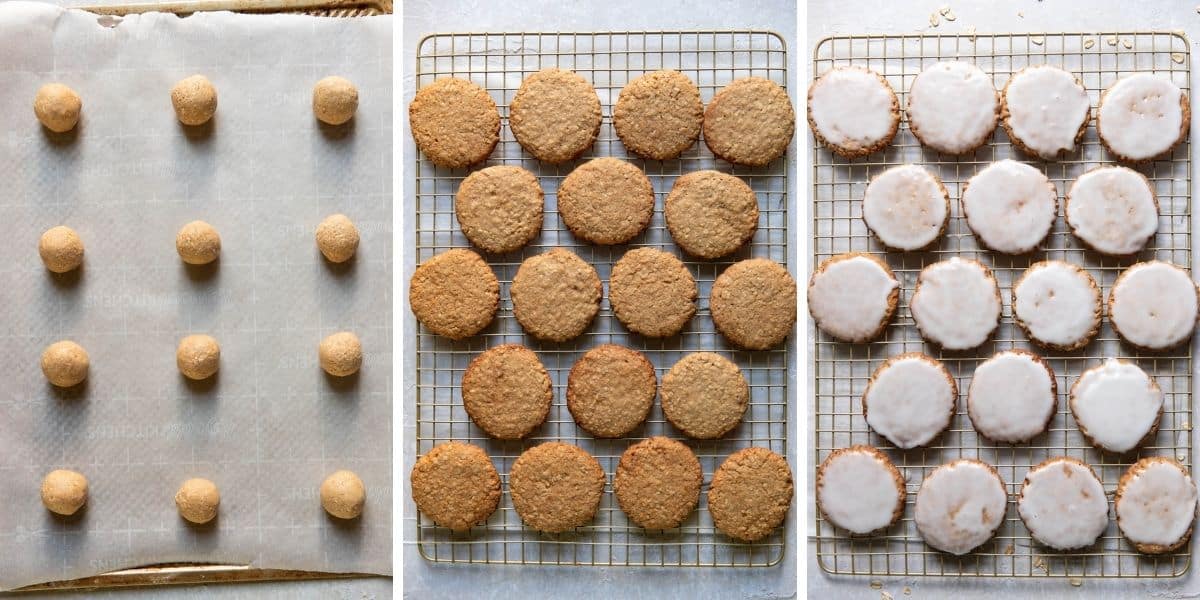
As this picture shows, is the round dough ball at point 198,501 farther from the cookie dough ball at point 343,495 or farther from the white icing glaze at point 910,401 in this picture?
the white icing glaze at point 910,401

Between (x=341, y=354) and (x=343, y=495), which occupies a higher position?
(x=341, y=354)

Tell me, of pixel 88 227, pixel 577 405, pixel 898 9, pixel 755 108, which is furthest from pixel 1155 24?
pixel 88 227

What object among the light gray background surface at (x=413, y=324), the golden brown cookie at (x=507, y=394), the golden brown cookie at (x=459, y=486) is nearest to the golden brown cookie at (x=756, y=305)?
the light gray background surface at (x=413, y=324)

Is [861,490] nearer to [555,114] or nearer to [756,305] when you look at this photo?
[756,305]

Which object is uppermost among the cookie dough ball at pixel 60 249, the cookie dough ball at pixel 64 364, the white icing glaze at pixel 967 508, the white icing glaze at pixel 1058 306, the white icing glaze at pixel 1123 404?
the cookie dough ball at pixel 60 249

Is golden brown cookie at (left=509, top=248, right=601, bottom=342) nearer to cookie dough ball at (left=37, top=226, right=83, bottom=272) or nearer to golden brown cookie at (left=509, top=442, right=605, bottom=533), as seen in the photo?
golden brown cookie at (left=509, top=442, right=605, bottom=533)

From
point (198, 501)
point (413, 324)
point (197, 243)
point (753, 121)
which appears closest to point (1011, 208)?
point (753, 121)
